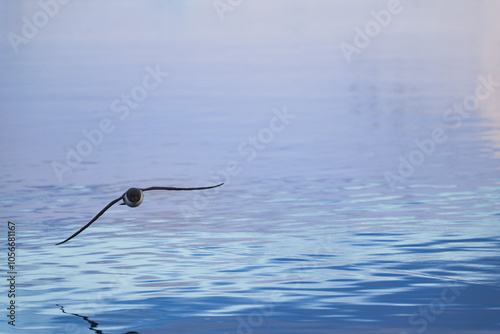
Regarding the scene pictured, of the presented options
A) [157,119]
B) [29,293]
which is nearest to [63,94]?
[157,119]

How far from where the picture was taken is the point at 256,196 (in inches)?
1124

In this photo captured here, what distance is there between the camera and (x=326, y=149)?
116 feet

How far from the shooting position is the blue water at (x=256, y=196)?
19312 mm

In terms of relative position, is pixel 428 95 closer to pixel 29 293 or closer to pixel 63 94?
pixel 63 94

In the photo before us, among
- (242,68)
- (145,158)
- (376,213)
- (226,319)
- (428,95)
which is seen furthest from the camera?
(242,68)

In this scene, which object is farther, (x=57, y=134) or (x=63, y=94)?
(x=63, y=94)

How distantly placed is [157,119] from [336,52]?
25494 mm

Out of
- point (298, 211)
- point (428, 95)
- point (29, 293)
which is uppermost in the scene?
point (428, 95)

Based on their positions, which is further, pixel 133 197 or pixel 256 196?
pixel 256 196

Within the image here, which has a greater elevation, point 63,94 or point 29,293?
point 63,94

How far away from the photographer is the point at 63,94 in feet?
163

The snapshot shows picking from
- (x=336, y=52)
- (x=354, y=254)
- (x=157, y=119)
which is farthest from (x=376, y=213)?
(x=336, y=52)

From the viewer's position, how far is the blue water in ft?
63.4

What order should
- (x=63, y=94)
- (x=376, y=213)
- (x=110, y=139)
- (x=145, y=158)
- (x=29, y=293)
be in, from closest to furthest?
(x=29, y=293)
(x=376, y=213)
(x=145, y=158)
(x=110, y=139)
(x=63, y=94)
